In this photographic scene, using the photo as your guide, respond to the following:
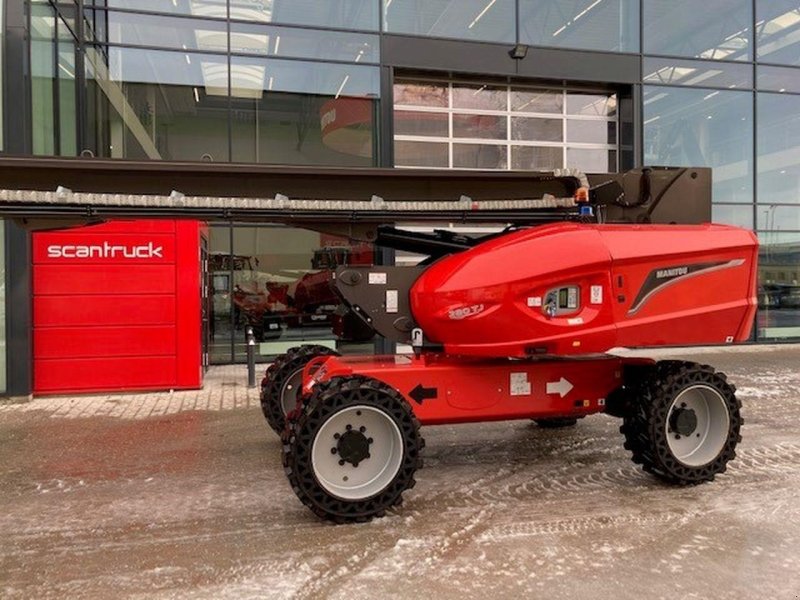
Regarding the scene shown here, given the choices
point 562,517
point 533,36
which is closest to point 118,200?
point 562,517

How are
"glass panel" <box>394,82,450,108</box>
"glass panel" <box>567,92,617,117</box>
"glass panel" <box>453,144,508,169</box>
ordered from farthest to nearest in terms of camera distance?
"glass panel" <box>567,92,617,117</box> → "glass panel" <box>453,144,508,169</box> → "glass panel" <box>394,82,450,108</box>

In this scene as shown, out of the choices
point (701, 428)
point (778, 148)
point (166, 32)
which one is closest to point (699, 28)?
point (778, 148)

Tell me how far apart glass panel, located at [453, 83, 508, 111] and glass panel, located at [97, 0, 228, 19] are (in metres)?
4.69

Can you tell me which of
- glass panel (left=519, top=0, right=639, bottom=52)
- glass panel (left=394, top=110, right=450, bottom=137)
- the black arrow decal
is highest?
glass panel (left=519, top=0, right=639, bottom=52)

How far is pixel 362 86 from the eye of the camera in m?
12.2

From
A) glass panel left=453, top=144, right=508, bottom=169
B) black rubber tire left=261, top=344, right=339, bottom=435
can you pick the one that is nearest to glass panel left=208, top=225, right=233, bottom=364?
glass panel left=453, top=144, right=508, bottom=169

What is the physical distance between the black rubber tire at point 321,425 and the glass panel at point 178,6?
31.3 ft

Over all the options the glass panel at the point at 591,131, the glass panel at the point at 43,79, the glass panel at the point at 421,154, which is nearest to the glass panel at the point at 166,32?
the glass panel at the point at 43,79

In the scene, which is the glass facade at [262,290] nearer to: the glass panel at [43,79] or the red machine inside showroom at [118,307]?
the red machine inside showroom at [118,307]

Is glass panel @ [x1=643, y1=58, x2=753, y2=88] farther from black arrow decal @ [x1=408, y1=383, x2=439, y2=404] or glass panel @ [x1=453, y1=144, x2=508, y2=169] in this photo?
black arrow decal @ [x1=408, y1=383, x2=439, y2=404]

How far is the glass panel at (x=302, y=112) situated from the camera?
11.9 metres

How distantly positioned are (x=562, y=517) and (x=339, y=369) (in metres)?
1.91

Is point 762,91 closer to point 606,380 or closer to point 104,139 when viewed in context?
point 606,380

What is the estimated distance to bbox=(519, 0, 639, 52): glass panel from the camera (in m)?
13.0
